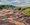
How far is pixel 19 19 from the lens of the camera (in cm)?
120

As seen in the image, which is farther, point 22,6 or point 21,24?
point 22,6

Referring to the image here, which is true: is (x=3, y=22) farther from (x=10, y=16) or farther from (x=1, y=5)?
(x=1, y=5)

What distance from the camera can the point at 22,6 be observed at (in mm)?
1291

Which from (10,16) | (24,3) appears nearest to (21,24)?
(10,16)

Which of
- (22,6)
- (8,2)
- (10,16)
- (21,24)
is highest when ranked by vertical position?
(8,2)

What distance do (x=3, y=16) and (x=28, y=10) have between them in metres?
0.39

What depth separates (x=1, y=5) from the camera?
1.29 metres

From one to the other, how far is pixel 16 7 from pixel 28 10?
196 millimetres

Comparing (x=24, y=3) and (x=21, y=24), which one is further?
(x=24, y=3)

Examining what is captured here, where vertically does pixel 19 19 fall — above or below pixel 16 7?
below

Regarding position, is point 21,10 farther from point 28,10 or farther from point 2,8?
point 2,8

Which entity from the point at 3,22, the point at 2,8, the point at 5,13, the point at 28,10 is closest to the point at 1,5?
the point at 2,8

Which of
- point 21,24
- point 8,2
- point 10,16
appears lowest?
point 21,24

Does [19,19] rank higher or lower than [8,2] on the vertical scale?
lower
